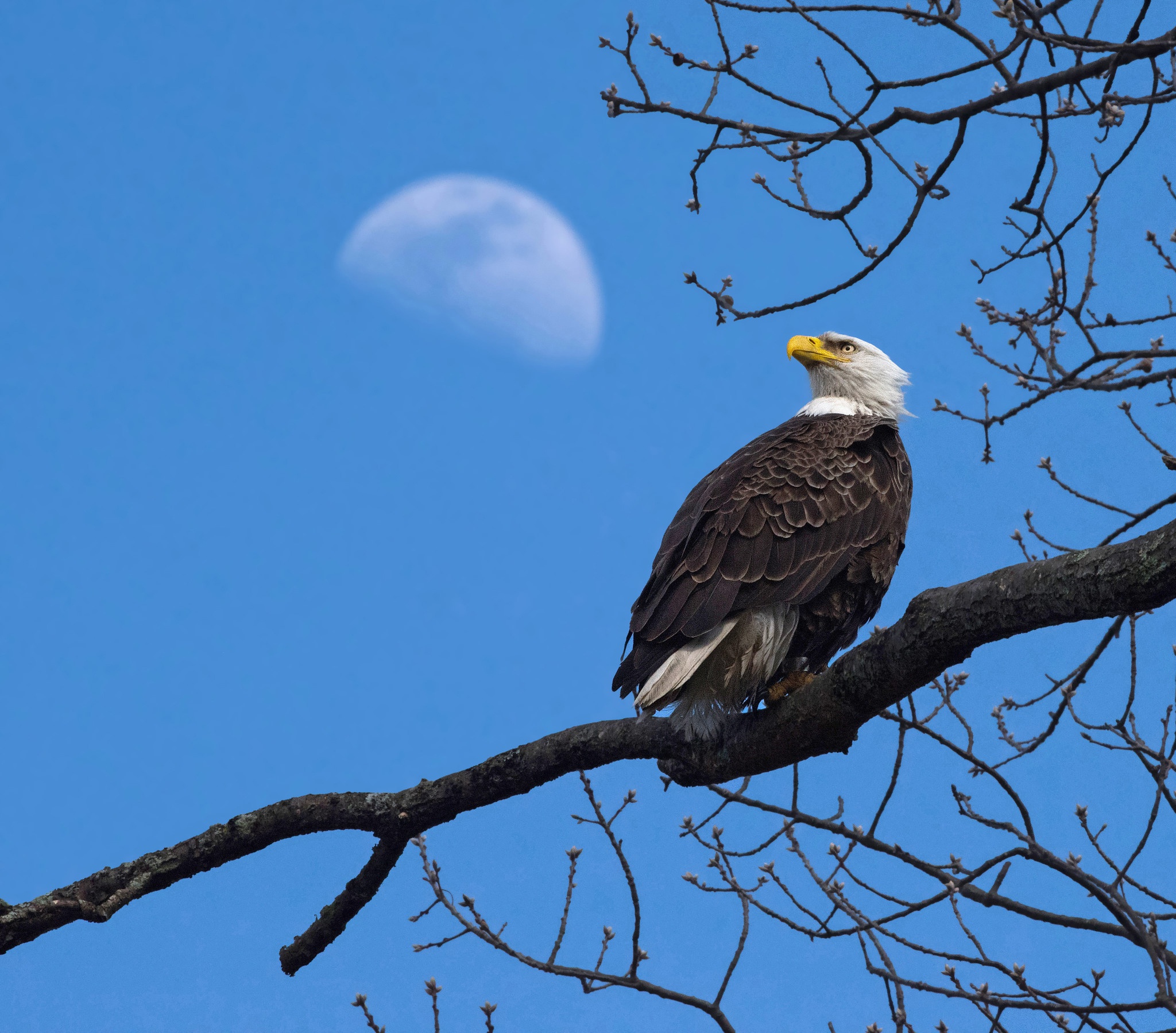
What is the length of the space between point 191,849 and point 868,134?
342cm

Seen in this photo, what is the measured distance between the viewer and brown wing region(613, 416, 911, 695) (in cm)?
426

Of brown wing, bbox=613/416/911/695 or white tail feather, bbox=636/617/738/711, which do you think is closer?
white tail feather, bbox=636/617/738/711

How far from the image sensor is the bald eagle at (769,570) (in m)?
4.23

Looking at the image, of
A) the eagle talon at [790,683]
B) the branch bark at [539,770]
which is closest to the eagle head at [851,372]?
the eagle talon at [790,683]

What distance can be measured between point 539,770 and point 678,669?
62cm

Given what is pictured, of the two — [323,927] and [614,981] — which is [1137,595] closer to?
[614,981]

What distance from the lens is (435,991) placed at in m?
4.20

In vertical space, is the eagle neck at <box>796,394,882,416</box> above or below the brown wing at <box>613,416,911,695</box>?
above

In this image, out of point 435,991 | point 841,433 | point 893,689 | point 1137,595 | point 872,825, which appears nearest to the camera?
point 1137,595

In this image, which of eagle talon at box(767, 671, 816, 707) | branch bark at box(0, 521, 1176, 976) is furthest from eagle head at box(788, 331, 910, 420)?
branch bark at box(0, 521, 1176, 976)

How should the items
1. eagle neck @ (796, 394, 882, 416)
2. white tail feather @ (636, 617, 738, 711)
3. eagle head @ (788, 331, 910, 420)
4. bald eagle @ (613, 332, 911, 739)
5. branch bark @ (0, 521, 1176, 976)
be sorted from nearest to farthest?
branch bark @ (0, 521, 1176, 976) → white tail feather @ (636, 617, 738, 711) → bald eagle @ (613, 332, 911, 739) → eagle neck @ (796, 394, 882, 416) → eagle head @ (788, 331, 910, 420)

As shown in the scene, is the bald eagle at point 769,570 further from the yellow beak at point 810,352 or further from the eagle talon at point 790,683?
the yellow beak at point 810,352

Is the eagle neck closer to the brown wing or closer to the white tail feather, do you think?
the brown wing

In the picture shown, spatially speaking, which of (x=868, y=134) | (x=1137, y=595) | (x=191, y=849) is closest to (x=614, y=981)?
(x=191, y=849)
